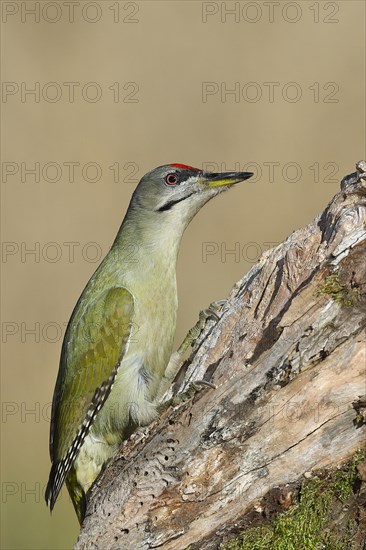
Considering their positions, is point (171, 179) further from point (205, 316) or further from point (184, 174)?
point (205, 316)

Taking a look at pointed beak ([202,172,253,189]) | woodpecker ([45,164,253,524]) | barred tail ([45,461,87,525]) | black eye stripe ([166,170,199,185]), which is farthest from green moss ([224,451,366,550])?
black eye stripe ([166,170,199,185])

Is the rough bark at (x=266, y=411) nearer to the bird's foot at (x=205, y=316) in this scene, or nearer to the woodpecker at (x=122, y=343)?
the bird's foot at (x=205, y=316)

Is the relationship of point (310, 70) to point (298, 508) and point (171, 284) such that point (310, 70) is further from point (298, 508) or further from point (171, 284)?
point (298, 508)

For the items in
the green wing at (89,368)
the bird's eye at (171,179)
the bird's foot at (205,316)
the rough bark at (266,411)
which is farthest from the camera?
the bird's eye at (171,179)

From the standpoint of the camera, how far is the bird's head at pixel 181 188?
6293 mm

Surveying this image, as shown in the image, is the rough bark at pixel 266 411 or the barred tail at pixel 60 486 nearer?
the rough bark at pixel 266 411

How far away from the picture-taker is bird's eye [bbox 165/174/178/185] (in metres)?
6.36

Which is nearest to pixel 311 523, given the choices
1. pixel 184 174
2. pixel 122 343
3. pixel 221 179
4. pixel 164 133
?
pixel 122 343

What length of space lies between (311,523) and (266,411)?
578 millimetres

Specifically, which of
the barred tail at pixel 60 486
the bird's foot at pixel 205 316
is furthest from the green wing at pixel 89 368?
the bird's foot at pixel 205 316

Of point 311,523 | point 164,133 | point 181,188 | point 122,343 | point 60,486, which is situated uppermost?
point 164,133

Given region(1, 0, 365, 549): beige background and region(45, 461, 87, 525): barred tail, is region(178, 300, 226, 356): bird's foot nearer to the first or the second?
region(45, 461, 87, 525): barred tail

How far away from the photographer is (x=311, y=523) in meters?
4.35

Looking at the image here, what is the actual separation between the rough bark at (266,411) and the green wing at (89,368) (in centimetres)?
107
